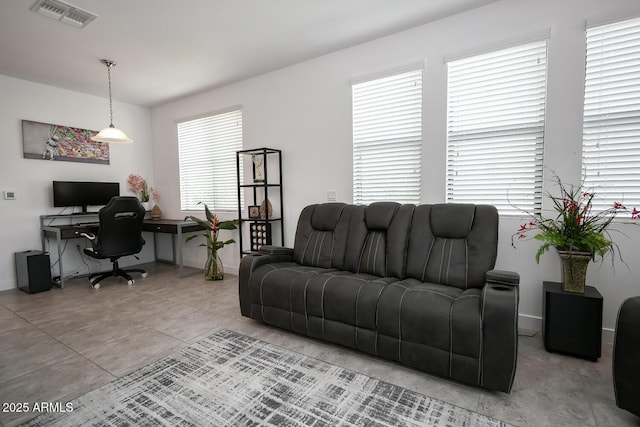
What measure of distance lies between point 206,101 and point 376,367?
4.47m

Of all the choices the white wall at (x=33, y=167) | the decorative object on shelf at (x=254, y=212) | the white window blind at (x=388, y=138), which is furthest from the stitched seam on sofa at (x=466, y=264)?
the white wall at (x=33, y=167)

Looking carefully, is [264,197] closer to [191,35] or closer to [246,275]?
[246,275]

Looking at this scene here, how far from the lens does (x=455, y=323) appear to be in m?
1.86

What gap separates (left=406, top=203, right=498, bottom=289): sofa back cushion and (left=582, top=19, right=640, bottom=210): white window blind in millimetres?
840

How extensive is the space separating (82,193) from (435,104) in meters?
4.98

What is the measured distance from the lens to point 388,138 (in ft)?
10.8

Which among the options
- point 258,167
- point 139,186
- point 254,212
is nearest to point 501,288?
point 254,212

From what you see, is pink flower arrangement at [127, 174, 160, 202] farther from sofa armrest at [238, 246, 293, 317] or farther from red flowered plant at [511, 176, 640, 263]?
red flowered plant at [511, 176, 640, 263]

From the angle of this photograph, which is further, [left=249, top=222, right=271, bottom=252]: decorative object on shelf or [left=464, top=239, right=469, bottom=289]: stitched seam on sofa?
[left=249, top=222, right=271, bottom=252]: decorative object on shelf

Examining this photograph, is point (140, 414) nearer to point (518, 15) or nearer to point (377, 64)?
point (377, 64)

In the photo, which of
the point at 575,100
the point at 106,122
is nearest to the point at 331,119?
the point at 575,100

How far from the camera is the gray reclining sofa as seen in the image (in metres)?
1.81

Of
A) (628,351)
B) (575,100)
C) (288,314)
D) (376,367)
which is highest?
(575,100)

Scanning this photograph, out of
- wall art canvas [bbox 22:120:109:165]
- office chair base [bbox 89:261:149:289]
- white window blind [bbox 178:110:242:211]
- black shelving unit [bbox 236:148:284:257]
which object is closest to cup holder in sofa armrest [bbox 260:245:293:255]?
black shelving unit [bbox 236:148:284:257]
